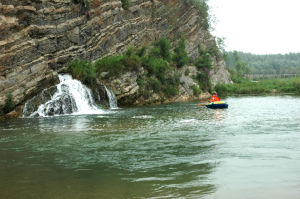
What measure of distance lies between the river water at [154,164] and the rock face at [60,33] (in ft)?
39.8

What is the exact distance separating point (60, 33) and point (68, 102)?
8940 mm

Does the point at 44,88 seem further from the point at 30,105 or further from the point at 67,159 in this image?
the point at 67,159

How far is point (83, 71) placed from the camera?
30656mm

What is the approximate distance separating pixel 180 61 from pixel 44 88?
27592 mm

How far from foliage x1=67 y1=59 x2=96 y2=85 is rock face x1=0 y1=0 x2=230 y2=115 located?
4.21 ft

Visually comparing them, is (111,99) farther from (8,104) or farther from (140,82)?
(8,104)

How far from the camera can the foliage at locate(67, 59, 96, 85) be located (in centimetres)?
3039

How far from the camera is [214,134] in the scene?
13500 millimetres

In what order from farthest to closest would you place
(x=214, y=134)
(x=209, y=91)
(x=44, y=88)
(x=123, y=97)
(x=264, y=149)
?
(x=209, y=91) < (x=123, y=97) < (x=44, y=88) < (x=214, y=134) < (x=264, y=149)

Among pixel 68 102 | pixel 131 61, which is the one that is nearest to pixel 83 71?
pixel 68 102

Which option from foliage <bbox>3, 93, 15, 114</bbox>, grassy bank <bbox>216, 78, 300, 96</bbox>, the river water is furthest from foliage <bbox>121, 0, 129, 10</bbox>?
the river water

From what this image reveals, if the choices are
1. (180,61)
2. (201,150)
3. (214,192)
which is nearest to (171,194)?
(214,192)

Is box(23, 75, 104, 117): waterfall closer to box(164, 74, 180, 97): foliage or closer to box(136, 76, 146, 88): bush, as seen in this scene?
box(136, 76, 146, 88): bush

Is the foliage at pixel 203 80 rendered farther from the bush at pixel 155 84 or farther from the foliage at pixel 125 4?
the foliage at pixel 125 4
